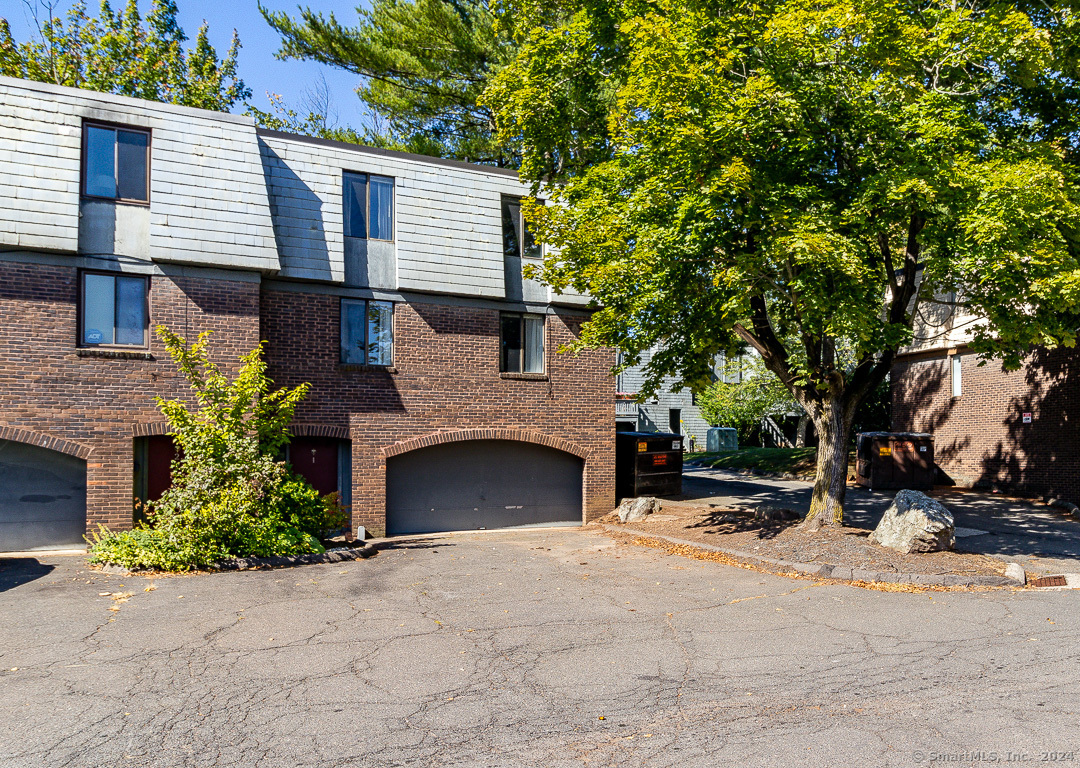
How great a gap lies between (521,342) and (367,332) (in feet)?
11.5

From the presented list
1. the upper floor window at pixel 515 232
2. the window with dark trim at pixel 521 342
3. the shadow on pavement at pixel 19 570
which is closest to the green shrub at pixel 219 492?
the shadow on pavement at pixel 19 570

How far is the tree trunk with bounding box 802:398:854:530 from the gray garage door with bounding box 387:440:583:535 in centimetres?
614

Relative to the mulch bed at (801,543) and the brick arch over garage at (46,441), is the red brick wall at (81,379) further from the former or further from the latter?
the mulch bed at (801,543)

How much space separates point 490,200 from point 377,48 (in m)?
11.4

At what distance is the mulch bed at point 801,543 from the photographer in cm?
1098

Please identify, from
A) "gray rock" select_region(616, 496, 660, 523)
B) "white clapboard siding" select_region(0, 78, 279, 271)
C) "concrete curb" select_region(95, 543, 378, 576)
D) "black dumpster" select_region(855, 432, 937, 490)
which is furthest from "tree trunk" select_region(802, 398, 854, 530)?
"white clapboard siding" select_region(0, 78, 279, 271)

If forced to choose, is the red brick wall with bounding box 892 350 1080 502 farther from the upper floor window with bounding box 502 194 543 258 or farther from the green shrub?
the green shrub

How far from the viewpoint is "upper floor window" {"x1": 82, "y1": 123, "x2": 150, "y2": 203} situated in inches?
519

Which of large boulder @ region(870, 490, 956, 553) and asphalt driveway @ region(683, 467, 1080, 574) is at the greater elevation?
large boulder @ region(870, 490, 956, 553)

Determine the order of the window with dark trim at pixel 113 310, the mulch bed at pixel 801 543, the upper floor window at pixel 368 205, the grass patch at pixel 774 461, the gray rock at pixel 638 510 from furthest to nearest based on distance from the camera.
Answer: the grass patch at pixel 774 461
the gray rock at pixel 638 510
the upper floor window at pixel 368 205
the window with dark trim at pixel 113 310
the mulch bed at pixel 801 543

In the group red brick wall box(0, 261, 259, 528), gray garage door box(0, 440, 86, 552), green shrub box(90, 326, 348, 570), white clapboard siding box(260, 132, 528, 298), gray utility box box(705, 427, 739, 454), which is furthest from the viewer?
gray utility box box(705, 427, 739, 454)

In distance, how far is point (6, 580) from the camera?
411 inches

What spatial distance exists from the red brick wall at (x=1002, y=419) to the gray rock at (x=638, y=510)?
9.78 metres

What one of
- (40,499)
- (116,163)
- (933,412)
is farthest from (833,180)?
(933,412)
